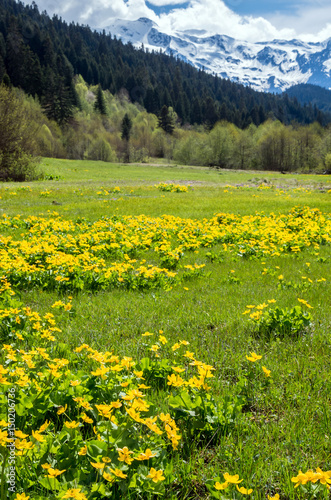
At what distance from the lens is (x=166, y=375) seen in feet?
10.6

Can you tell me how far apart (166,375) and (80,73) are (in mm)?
164676

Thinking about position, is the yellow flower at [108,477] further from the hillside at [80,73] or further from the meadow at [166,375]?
the hillside at [80,73]

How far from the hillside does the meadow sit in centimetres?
9121

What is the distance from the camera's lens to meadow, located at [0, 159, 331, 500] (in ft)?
6.81

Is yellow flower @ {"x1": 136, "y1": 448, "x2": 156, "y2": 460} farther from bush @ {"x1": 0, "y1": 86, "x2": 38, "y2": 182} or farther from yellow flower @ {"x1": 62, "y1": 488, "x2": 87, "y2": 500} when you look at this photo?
bush @ {"x1": 0, "y1": 86, "x2": 38, "y2": 182}

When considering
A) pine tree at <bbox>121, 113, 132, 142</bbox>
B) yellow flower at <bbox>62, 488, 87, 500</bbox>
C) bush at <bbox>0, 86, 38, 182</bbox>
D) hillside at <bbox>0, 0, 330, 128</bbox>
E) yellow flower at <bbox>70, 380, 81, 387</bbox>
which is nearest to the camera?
yellow flower at <bbox>62, 488, 87, 500</bbox>

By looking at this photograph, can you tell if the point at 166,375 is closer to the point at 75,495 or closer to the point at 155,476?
the point at 155,476

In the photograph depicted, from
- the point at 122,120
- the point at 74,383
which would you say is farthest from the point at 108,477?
the point at 122,120

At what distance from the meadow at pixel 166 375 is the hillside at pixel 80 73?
91212 millimetres

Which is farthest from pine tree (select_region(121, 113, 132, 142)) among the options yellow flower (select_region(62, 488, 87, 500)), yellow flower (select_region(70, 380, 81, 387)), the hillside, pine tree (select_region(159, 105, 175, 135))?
yellow flower (select_region(62, 488, 87, 500))

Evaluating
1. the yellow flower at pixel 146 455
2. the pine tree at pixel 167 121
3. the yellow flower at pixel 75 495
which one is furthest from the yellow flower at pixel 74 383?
the pine tree at pixel 167 121

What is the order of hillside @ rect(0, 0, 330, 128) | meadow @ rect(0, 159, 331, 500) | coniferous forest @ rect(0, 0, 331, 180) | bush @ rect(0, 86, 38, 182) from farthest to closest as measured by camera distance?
hillside @ rect(0, 0, 330, 128) < coniferous forest @ rect(0, 0, 331, 180) < bush @ rect(0, 86, 38, 182) < meadow @ rect(0, 159, 331, 500)

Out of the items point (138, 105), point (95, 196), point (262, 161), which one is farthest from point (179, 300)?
point (138, 105)

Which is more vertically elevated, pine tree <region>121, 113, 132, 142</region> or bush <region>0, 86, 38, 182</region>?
pine tree <region>121, 113, 132, 142</region>
